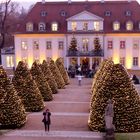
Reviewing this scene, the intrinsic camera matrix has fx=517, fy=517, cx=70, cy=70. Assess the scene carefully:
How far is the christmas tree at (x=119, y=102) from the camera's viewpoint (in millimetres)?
24453

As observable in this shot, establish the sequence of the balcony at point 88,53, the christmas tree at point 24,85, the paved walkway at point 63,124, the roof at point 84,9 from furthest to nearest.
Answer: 1. the roof at point 84,9
2. the balcony at point 88,53
3. the christmas tree at point 24,85
4. the paved walkway at point 63,124

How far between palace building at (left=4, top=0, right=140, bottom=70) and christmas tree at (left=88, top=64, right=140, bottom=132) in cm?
4525

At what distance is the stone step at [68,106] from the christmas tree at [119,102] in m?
7.28

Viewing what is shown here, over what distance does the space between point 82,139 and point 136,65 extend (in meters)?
47.8

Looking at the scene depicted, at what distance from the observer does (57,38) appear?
7238cm

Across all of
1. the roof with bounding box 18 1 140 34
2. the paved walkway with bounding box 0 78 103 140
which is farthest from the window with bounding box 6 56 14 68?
the paved walkway with bounding box 0 78 103 140

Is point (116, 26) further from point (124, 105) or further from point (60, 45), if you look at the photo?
point (124, 105)

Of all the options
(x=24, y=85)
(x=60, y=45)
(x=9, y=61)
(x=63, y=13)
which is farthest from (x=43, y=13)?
(x=24, y=85)

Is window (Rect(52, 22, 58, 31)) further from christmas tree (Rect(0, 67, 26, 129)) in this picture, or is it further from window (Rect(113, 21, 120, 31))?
christmas tree (Rect(0, 67, 26, 129))

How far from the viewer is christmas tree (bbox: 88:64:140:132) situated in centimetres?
2445

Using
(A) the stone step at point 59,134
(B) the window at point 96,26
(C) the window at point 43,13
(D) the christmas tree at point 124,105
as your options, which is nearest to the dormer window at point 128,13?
(B) the window at point 96,26

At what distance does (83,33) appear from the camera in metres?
71.4

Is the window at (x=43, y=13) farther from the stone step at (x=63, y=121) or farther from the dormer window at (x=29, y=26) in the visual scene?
the stone step at (x=63, y=121)

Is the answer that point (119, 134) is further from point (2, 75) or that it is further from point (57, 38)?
point (57, 38)
